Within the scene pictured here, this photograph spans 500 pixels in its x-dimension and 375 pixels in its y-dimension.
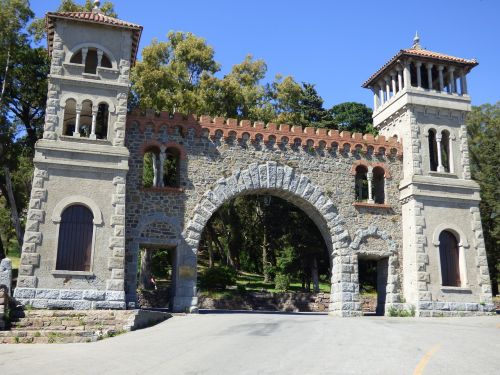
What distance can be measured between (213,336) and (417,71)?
54.7 ft

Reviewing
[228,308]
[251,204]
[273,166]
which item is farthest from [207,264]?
[273,166]

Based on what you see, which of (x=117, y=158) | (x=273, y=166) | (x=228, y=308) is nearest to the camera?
(x=117, y=158)

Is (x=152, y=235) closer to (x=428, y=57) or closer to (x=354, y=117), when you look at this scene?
(x=428, y=57)

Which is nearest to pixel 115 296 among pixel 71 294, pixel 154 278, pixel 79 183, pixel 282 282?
pixel 71 294

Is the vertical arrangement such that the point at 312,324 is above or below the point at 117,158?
below

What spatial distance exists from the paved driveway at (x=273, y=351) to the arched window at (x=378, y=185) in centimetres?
964

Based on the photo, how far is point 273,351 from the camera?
1168cm

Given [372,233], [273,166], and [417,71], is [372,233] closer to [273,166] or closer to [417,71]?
[273,166]

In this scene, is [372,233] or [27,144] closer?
[372,233]

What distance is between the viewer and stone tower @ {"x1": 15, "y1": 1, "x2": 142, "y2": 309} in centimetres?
1920

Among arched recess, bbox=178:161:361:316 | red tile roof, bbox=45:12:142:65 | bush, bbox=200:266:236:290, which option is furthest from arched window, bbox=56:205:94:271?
bush, bbox=200:266:236:290

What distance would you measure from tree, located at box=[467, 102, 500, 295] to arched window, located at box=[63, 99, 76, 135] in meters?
25.3

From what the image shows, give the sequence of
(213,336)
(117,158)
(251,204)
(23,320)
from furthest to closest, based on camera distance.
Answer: (251,204)
(117,158)
(23,320)
(213,336)

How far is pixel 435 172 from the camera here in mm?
24688
